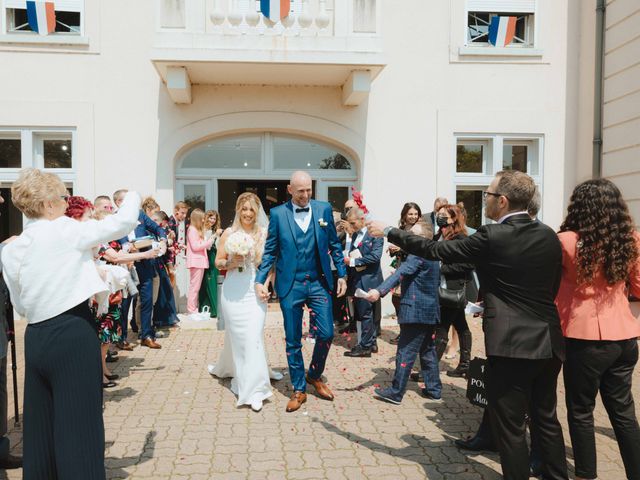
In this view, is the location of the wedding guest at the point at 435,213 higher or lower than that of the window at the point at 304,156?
lower

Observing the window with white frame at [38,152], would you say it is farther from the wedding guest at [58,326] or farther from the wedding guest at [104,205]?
the wedding guest at [58,326]

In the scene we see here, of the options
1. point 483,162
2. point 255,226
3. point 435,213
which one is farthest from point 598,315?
point 483,162

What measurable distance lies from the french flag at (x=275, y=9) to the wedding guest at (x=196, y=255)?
349 cm

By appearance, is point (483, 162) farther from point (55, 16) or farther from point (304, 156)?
point (55, 16)

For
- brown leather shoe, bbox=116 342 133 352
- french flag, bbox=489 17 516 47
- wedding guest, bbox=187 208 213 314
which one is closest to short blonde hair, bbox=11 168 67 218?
brown leather shoe, bbox=116 342 133 352

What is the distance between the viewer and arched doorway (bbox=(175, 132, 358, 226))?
10438 mm

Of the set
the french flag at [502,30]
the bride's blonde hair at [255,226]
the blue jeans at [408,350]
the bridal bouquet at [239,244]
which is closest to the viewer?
the blue jeans at [408,350]

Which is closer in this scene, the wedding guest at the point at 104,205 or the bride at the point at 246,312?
the bride at the point at 246,312

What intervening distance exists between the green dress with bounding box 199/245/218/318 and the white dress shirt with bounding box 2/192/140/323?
22.3 ft

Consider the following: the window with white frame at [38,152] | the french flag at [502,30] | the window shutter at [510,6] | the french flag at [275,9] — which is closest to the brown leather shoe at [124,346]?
the window with white frame at [38,152]

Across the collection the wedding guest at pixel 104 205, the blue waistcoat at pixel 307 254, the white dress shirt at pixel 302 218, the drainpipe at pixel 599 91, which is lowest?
the blue waistcoat at pixel 307 254

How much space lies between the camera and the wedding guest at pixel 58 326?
2.89 meters

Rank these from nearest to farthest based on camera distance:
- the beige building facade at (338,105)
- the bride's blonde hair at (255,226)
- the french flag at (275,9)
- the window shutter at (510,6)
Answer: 1. the bride's blonde hair at (255,226)
2. the french flag at (275,9)
3. the beige building facade at (338,105)
4. the window shutter at (510,6)

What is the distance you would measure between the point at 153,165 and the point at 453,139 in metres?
5.69
